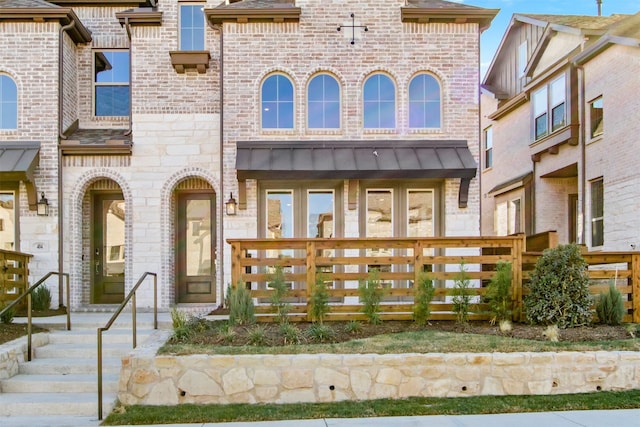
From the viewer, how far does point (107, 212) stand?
12477 mm

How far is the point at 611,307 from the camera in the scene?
8.66 meters

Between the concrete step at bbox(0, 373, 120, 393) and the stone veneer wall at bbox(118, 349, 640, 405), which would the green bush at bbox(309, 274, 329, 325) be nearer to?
the stone veneer wall at bbox(118, 349, 640, 405)

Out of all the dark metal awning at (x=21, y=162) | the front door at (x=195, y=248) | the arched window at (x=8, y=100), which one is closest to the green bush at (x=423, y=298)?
the front door at (x=195, y=248)

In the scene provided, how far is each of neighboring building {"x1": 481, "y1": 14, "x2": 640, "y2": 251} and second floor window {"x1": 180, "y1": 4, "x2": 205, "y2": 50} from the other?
9.62 m

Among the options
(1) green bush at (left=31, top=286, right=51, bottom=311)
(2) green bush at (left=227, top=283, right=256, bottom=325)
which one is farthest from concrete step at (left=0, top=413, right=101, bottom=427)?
(1) green bush at (left=31, top=286, right=51, bottom=311)

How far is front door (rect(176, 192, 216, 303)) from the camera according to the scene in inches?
483

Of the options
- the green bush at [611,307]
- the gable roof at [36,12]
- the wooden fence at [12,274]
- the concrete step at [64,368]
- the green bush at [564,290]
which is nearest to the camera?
the concrete step at [64,368]

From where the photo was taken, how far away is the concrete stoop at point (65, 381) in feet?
22.1

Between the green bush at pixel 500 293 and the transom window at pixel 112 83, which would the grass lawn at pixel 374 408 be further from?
the transom window at pixel 112 83

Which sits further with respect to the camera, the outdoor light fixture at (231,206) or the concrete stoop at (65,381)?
the outdoor light fixture at (231,206)

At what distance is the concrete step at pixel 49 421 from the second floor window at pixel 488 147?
18684 mm

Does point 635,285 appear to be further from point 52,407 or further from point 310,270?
point 52,407

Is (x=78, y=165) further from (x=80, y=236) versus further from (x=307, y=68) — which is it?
(x=307, y=68)

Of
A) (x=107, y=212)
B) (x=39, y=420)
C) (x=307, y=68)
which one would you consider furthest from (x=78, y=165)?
(x=39, y=420)
